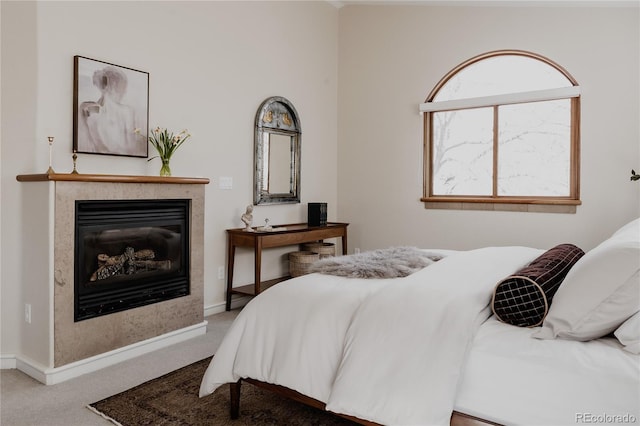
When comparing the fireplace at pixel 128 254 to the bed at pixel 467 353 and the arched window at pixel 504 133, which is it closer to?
the bed at pixel 467 353

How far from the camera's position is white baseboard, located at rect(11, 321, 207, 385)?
256 centimetres

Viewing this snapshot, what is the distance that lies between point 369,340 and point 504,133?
3.65m

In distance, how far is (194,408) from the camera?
7.21 ft

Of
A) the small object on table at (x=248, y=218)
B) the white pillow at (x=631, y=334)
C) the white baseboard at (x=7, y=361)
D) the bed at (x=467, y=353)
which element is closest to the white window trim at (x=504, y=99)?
the small object on table at (x=248, y=218)

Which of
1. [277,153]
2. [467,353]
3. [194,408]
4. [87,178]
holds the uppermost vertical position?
[277,153]

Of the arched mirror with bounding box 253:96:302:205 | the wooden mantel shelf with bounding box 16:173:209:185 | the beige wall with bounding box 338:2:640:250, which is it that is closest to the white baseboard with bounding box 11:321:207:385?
the wooden mantel shelf with bounding box 16:173:209:185

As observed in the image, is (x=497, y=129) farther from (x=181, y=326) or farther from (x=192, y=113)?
(x=181, y=326)

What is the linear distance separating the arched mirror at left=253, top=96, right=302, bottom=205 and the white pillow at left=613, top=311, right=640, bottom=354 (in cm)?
338

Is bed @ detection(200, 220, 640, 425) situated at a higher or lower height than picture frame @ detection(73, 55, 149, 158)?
lower

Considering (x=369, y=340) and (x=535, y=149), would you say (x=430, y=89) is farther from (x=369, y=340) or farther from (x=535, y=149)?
(x=369, y=340)

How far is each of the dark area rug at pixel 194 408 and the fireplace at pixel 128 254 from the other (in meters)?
0.70

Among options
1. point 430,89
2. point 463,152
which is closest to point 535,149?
point 463,152

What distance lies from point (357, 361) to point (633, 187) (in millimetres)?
3595

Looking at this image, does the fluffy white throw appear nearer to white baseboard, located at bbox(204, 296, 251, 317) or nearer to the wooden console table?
the wooden console table
